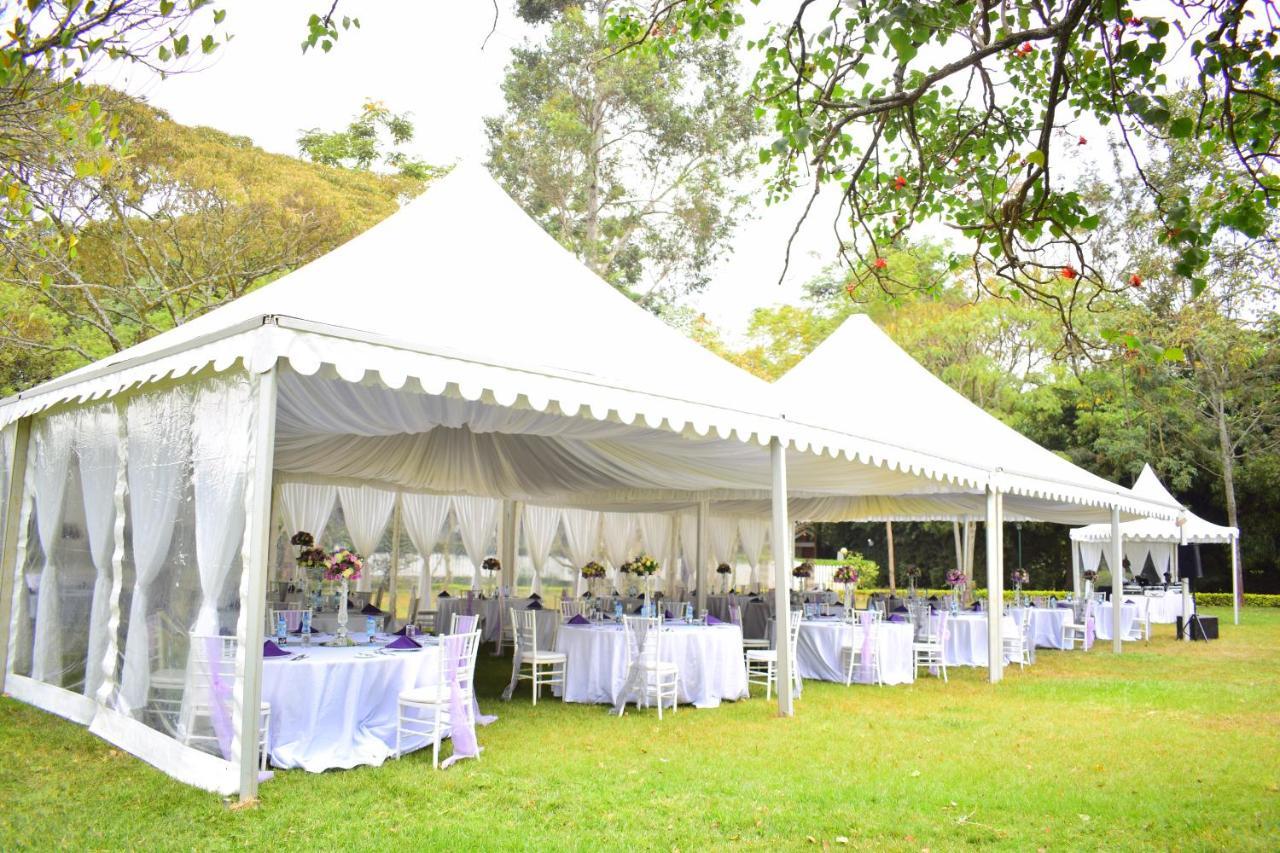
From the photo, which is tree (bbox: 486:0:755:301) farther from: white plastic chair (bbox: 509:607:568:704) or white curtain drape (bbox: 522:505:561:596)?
white plastic chair (bbox: 509:607:568:704)

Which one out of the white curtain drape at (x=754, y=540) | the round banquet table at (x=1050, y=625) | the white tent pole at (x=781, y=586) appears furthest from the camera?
the white curtain drape at (x=754, y=540)

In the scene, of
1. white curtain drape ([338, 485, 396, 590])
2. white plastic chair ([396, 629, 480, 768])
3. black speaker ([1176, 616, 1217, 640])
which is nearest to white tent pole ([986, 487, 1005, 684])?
white plastic chair ([396, 629, 480, 768])

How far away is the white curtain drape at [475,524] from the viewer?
52.6 feet

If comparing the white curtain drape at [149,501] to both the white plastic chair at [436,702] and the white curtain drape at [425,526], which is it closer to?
the white plastic chair at [436,702]

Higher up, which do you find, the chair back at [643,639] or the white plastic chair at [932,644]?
the chair back at [643,639]

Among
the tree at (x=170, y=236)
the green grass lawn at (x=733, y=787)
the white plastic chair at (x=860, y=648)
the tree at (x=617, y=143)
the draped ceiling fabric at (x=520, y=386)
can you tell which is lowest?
the green grass lawn at (x=733, y=787)

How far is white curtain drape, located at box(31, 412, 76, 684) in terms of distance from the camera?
23.7ft

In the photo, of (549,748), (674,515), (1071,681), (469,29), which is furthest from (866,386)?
(674,515)

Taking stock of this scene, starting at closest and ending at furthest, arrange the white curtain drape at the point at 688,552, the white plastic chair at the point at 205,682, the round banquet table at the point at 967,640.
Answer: the white plastic chair at the point at 205,682, the round banquet table at the point at 967,640, the white curtain drape at the point at 688,552

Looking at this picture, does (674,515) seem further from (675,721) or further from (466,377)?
(466,377)

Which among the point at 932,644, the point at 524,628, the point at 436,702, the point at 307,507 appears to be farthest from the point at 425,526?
the point at 436,702

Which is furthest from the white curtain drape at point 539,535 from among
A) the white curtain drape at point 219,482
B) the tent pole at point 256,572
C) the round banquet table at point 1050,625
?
the tent pole at point 256,572

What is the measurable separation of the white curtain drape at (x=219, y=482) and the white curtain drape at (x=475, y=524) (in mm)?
10734

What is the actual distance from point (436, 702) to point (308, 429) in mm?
4049
